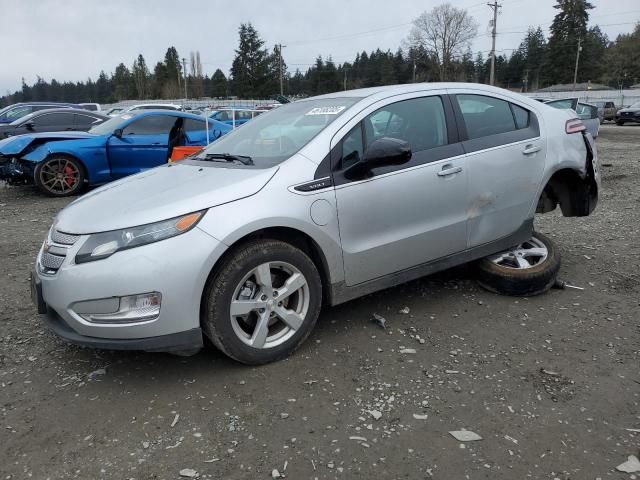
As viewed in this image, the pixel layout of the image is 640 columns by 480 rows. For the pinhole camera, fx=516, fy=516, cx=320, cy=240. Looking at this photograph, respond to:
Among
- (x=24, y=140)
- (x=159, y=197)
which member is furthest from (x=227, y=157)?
(x=24, y=140)

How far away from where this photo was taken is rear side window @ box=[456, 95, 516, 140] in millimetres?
3924

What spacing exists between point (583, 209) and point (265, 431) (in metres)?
3.68

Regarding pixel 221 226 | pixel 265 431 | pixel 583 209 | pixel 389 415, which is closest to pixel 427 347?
pixel 389 415

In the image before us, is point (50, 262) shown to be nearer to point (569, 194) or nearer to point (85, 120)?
point (569, 194)

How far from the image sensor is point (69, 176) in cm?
874

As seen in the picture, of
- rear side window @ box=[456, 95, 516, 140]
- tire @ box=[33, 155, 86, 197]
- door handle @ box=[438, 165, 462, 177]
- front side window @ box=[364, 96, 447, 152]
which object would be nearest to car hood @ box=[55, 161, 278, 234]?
front side window @ box=[364, 96, 447, 152]

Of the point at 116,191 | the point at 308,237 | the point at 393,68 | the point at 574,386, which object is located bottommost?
the point at 574,386

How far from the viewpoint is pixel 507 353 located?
3268 mm

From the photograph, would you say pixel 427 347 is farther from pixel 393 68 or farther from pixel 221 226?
pixel 393 68

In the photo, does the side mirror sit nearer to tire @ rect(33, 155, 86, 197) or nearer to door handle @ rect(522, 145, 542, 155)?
door handle @ rect(522, 145, 542, 155)

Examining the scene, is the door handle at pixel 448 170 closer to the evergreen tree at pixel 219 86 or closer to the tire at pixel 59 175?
the tire at pixel 59 175

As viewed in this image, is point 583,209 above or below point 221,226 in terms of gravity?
below

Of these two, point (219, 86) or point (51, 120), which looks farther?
point (219, 86)

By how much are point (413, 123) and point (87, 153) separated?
682cm
